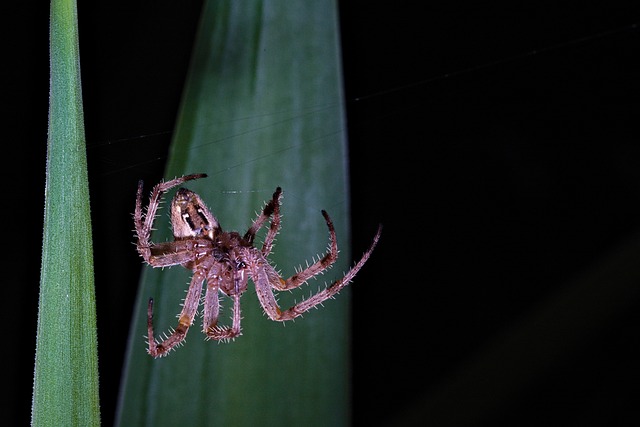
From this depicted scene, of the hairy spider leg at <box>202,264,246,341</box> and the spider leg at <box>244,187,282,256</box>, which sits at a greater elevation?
the spider leg at <box>244,187,282,256</box>

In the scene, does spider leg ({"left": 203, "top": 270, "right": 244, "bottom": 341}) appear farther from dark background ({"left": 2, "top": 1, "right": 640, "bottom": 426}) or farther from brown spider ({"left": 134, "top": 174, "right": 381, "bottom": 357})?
dark background ({"left": 2, "top": 1, "right": 640, "bottom": 426})

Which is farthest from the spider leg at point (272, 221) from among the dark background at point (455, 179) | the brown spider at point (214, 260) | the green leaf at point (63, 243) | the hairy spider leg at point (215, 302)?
the dark background at point (455, 179)

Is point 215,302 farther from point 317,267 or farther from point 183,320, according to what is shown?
point 317,267

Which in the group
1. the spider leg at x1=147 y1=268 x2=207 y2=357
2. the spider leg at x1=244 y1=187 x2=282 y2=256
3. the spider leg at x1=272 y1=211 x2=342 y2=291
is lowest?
the spider leg at x1=147 y1=268 x2=207 y2=357

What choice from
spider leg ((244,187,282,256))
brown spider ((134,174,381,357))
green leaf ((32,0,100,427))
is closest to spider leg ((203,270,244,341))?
brown spider ((134,174,381,357))

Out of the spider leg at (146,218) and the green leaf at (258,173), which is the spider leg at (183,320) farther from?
the spider leg at (146,218)

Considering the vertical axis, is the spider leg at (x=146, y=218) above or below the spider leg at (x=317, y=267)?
above

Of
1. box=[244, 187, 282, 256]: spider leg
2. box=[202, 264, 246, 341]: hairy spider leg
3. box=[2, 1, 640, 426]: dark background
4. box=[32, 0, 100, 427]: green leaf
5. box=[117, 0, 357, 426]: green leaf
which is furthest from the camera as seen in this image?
box=[2, 1, 640, 426]: dark background

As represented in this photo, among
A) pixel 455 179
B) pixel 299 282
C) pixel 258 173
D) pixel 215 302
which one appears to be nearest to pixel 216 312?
pixel 215 302
